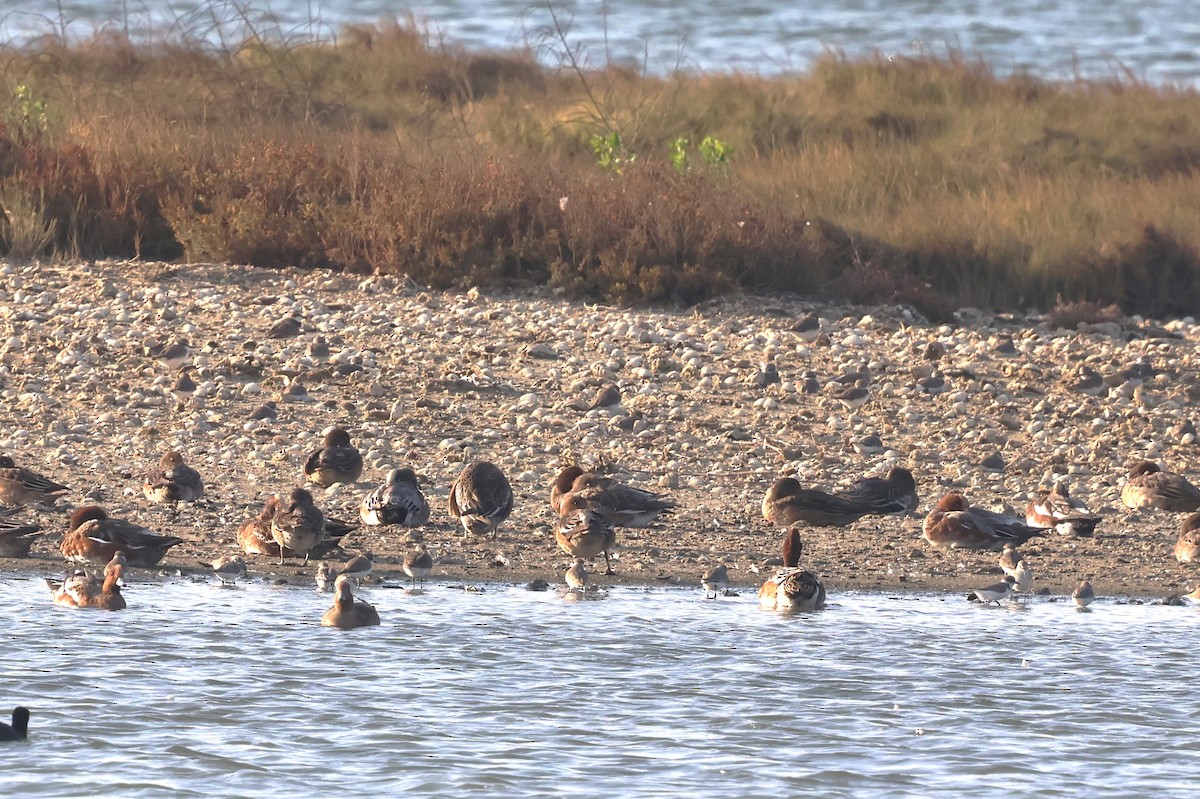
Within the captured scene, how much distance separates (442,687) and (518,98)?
15.7 meters

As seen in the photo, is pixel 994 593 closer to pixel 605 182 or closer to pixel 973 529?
pixel 973 529

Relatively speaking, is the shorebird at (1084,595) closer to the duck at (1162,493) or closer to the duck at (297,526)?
the duck at (1162,493)

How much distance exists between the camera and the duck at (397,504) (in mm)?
9891

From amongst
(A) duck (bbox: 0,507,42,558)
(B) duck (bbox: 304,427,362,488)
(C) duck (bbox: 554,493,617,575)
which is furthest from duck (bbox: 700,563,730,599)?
(A) duck (bbox: 0,507,42,558)

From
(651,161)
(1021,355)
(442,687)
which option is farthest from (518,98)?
(442,687)

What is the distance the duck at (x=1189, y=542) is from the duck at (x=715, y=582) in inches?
97.2

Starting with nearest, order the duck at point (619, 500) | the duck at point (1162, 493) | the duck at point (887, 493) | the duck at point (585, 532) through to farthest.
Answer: the duck at point (585, 532), the duck at point (619, 500), the duck at point (887, 493), the duck at point (1162, 493)

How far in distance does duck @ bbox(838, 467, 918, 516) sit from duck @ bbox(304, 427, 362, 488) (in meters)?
2.67

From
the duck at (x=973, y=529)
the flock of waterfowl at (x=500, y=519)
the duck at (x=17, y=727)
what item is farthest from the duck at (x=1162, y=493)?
the duck at (x=17, y=727)

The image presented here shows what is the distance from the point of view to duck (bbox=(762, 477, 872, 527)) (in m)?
10.1

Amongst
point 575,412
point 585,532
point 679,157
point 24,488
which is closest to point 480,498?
point 585,532

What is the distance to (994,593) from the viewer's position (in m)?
9.43

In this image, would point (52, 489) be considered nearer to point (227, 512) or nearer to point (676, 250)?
point (227, 512)

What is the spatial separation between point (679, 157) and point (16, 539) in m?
9.45
